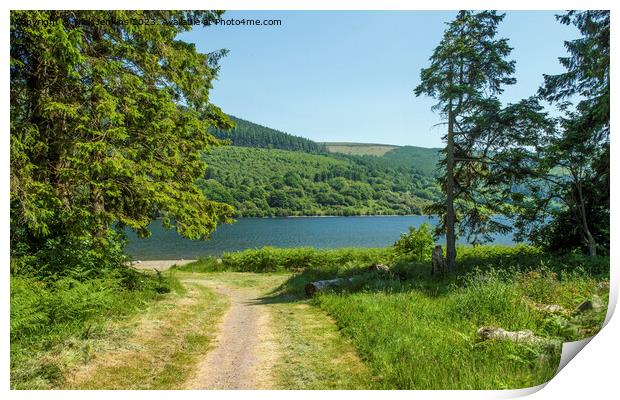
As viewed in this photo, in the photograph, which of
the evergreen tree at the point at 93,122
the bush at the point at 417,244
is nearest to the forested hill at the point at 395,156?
the bush at the point at 417,244

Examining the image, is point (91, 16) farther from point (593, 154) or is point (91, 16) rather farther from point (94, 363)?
point (593, 154)

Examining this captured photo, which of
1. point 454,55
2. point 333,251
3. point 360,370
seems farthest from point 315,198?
point 360,370

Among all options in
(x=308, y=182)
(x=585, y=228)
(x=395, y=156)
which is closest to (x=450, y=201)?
(x=585, y=228)

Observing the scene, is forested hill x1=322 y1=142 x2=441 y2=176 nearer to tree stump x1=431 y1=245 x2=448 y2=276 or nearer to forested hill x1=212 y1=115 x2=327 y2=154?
forested hill x1=212 y1=115 x2=327 y2=154

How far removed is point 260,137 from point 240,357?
35746 millimetres

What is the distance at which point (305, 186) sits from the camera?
10006 cm

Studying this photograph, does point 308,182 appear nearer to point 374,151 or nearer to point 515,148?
point 374,151

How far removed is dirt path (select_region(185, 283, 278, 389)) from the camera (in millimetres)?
5160

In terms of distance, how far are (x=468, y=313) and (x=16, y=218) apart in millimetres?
7923

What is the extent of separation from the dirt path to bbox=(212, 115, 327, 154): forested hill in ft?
14.8

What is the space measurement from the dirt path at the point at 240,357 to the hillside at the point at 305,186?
35.1m

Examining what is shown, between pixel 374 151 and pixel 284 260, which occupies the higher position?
pixel 374 151
